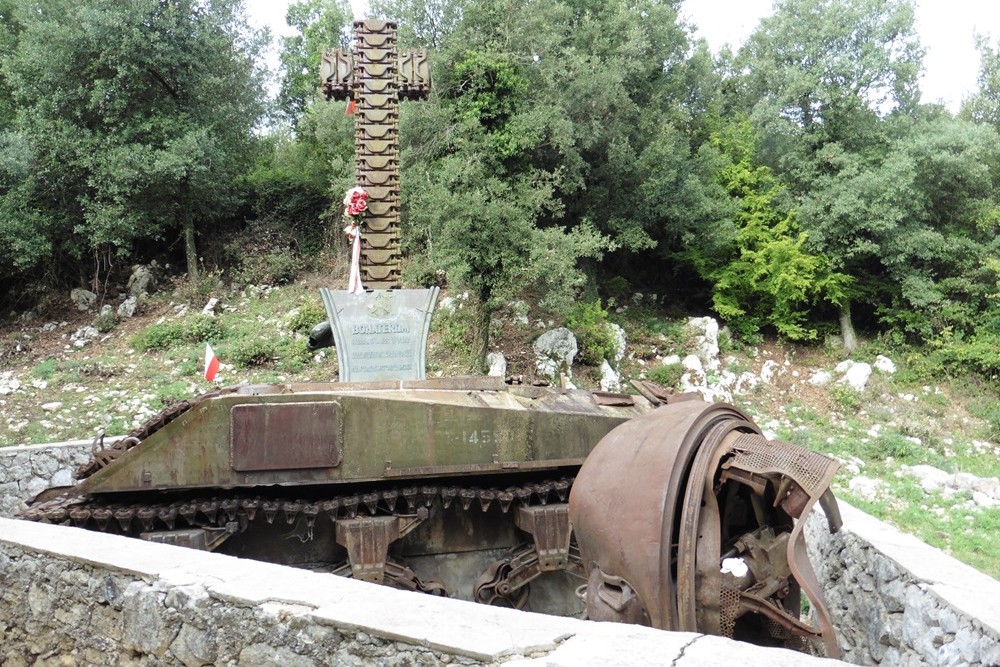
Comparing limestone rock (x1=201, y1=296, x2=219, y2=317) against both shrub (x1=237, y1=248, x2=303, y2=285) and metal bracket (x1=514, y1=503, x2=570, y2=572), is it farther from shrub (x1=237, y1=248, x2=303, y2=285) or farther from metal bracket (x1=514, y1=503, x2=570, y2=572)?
metal bracket (x1=514, y1=503, x2=570, y2=572)

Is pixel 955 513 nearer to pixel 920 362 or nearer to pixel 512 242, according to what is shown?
pixel 512 242

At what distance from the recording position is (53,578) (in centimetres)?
434

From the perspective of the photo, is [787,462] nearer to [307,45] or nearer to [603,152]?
[603,152]

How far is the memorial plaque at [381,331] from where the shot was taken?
7.77m

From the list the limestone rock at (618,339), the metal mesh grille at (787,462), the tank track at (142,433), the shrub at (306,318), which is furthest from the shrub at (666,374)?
the metal mesh grille at (787,462)

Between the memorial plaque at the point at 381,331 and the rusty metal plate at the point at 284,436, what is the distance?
1743mm

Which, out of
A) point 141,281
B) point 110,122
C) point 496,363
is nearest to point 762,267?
point 496,363

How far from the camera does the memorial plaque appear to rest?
7770mm

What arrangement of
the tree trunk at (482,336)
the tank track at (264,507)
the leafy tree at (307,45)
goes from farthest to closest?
the leafy tree at (307,45), the tree trunk at (482,336), the tank track at (264,507)

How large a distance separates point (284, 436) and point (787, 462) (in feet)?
12.4

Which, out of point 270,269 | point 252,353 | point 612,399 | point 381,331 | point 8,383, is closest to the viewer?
point 612,399

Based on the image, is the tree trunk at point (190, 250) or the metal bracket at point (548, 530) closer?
the metal bracket at point (548, 530)

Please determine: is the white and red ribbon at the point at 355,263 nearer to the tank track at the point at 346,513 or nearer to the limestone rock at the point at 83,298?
the tank track at the point at 346,513

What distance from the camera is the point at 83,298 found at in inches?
768
